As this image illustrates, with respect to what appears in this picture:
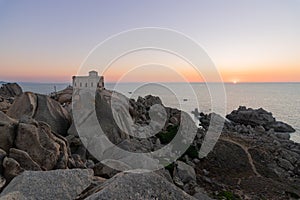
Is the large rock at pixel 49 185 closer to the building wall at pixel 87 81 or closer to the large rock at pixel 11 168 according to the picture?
the large rock at pixel 11 168

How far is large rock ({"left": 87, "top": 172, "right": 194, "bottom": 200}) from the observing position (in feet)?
20.4

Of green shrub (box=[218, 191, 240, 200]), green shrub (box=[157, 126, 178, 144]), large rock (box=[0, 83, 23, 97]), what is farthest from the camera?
large rock (box=[0, 83, 23, 97])

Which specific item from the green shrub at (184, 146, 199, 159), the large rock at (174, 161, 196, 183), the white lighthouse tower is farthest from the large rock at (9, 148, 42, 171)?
the green shrub at (184, 146, 199, 159)

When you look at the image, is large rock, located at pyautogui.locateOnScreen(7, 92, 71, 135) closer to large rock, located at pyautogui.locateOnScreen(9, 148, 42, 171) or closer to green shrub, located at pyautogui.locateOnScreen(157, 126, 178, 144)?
large rock, located at pyautogui.locateOnScreen(9, 148, 42, 171)

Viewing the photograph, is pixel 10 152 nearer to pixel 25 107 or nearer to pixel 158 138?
pixel 25 107

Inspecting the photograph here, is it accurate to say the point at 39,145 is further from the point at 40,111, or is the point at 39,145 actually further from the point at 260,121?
the point at 260,121

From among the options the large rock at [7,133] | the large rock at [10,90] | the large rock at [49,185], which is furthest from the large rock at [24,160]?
the large rock at [10,90]

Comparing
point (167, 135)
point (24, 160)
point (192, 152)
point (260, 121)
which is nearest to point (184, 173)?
point (192, 152)

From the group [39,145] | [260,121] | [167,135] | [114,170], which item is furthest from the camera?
[260,121]

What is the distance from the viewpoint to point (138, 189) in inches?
251

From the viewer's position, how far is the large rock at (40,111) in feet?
47.8

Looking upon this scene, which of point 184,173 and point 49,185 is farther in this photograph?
point 184,173

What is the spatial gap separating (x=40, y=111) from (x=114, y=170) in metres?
6.03

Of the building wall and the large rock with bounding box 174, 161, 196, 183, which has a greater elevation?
the building wall
